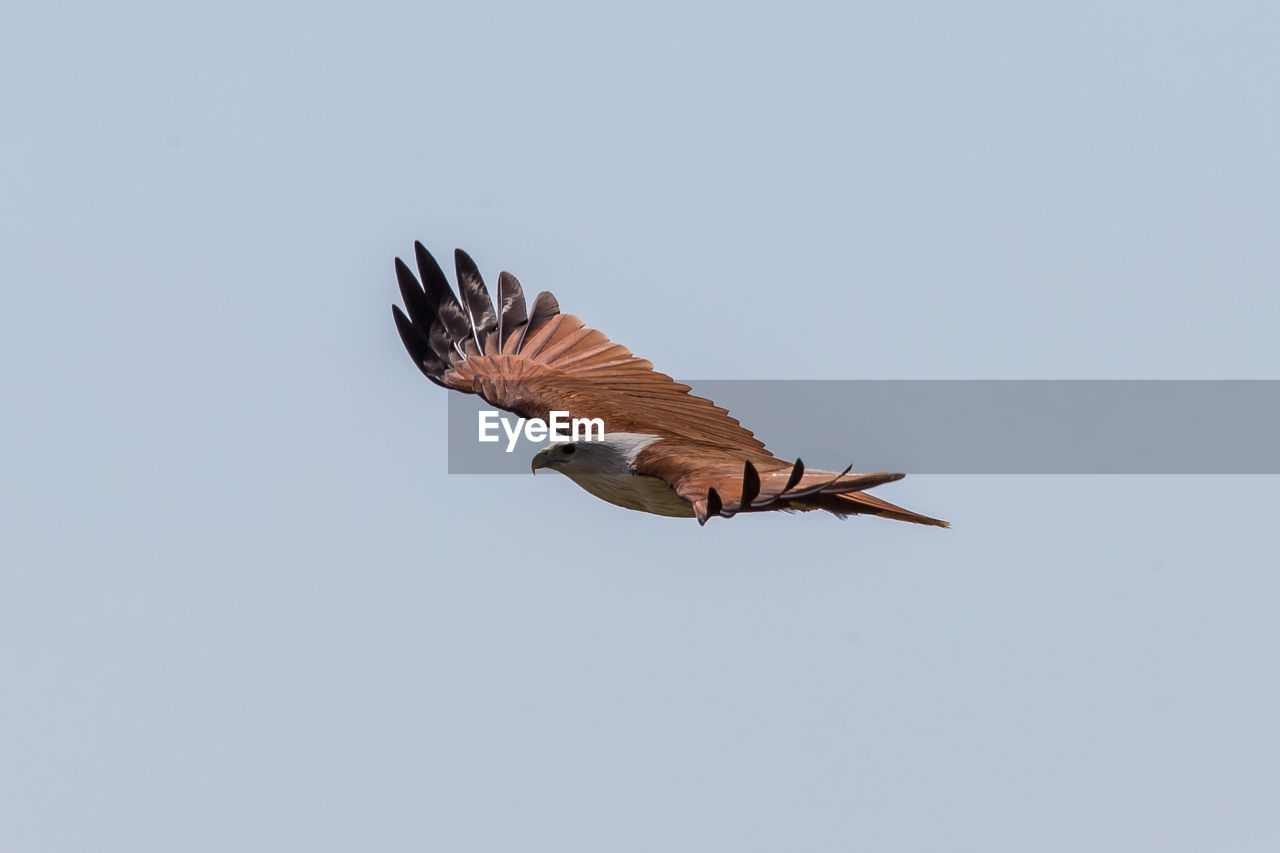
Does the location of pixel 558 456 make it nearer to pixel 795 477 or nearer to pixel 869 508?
pixel 869 508

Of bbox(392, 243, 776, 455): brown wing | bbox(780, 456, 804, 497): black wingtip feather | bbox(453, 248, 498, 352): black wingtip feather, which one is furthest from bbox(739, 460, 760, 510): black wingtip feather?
bbox(453, 248, 498, 352): black wingtip feather

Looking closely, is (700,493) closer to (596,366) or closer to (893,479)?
(893,479)

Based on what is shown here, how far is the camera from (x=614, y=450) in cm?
1469

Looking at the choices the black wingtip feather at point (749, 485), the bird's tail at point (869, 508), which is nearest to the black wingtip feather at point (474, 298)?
the bird's tail at point (869, 508)

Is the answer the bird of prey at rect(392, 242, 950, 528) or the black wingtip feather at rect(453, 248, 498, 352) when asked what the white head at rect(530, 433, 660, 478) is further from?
the black wingtip feather at rect(453, 248, 498, 352)

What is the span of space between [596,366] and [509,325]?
106cm

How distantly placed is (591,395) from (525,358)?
1105 mm

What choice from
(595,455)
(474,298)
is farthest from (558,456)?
(474,298)

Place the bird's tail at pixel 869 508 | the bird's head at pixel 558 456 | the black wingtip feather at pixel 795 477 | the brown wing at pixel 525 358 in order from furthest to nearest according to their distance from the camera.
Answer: the brown wing at pixel 525 358, the bird's head at pixel 558 456, the bird's tail at pixel 869 508, the black wingtip feather at pixel 795 477

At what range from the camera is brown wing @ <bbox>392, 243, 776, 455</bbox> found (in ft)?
53.9

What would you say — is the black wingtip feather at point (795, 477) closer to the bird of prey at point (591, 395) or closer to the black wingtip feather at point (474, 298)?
the bird of prey at point (591, 395)

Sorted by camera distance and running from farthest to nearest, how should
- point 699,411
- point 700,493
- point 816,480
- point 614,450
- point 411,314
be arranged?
point 411,314, point 699,411, point 614,450, point 700,493, point 816,480

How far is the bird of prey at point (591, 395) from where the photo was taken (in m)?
13.4

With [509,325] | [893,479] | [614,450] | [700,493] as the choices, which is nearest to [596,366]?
[509,325]
